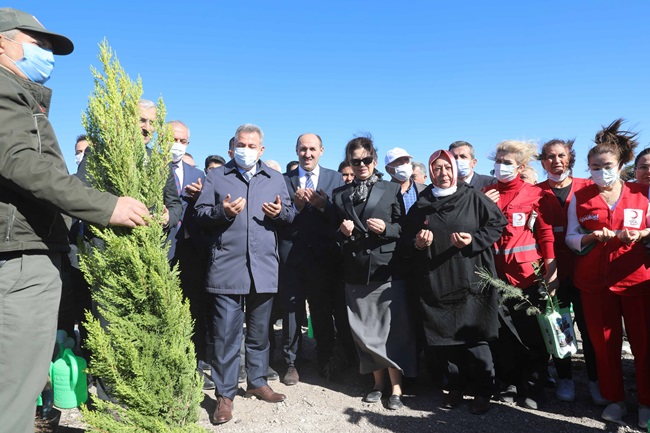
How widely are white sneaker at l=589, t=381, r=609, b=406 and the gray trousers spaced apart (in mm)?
4736

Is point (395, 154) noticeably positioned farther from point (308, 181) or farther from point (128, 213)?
point (128, 213)

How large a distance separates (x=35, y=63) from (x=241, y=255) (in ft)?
8.22

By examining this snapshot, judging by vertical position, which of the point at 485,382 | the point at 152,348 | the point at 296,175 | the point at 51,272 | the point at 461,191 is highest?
the point at 296,175

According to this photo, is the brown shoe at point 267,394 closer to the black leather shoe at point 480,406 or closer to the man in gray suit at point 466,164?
the black leather shoe at point 480,406

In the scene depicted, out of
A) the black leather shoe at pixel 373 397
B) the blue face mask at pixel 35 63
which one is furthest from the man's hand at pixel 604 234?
the blue face mask at pixel 35 63

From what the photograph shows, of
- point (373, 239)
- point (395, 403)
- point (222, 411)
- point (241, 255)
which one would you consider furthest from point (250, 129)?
point (395, 403)

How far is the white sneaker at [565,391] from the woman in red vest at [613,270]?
49cm

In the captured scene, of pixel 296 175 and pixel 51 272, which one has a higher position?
pixel 296 175

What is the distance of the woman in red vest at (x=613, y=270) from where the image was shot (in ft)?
13.9

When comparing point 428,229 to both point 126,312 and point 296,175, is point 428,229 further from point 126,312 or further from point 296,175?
point 126,312

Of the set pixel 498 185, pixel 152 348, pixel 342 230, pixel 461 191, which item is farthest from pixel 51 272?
pixel 498 185

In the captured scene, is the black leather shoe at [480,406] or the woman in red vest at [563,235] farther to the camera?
the woman in red vest at [563,235]

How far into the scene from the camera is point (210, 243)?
4.87 m

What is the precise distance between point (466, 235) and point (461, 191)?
0.50m
